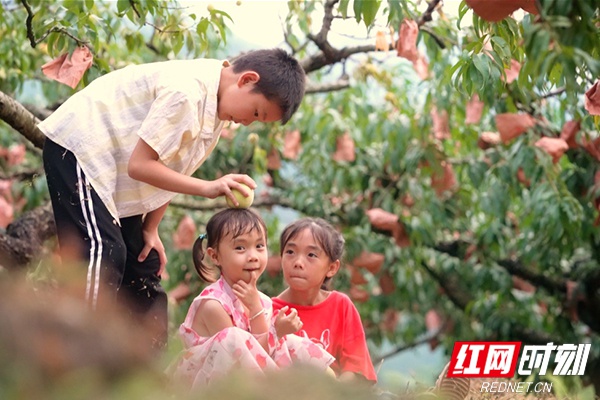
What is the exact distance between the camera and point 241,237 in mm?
2609

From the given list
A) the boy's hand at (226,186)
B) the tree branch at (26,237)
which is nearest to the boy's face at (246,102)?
the boy's hand at (226,186)

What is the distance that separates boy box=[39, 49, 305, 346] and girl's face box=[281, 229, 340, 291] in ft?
1.43

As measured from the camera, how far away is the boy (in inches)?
94.3

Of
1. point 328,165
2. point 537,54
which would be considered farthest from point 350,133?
point 537,54

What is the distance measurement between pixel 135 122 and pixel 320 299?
2.65 ft

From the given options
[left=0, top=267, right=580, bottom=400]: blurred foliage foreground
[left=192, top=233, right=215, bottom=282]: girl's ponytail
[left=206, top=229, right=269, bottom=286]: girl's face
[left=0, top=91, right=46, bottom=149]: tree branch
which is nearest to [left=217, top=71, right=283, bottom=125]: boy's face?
[left=206, top=229, right=269, bottom=286]: girl's face

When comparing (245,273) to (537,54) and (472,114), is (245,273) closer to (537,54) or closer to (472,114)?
(537,54)

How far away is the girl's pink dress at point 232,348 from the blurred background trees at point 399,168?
1.03 metres

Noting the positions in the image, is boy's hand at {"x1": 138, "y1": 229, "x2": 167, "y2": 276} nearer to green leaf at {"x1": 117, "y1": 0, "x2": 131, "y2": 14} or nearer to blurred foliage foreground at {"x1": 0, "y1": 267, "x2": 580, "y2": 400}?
green leaf at {"x1": 117, "y1": 0, "x2": 131, "y2": 14}

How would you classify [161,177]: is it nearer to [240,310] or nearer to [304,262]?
[240,310]

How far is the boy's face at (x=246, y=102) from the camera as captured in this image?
8.32ft

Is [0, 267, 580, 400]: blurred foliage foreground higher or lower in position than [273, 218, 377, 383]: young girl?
higher

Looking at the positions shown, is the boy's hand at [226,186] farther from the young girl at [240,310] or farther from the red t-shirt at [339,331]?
the red t-shirt at [339,331]

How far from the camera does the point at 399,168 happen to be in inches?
222
